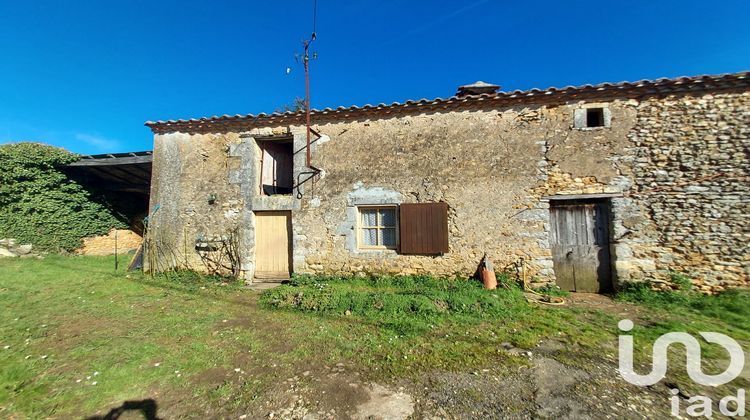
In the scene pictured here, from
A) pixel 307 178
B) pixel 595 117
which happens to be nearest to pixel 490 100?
pixel 595 117

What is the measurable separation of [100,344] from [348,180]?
15.6 feet

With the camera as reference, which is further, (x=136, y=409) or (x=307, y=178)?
(x=307, y=178)

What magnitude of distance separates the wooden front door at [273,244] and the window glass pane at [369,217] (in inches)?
73.4

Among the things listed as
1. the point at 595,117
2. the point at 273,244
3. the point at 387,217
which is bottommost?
the point at 273,244

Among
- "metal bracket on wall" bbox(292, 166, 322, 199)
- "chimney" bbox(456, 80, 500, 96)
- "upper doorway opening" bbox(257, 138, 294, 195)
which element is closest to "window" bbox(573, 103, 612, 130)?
"chimney" bbox(456, 80, 500, 96)

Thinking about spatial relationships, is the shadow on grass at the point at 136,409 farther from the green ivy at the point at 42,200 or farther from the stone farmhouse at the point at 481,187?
the green ivy at the point at 42,200

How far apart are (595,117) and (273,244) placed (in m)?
7.67

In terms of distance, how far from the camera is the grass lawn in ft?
8.61

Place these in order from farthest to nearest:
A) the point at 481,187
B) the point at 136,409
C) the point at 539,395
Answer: the point at 481,187 → the point at 539,395 → the point at 136,409

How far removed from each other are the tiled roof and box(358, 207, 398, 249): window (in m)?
2.20

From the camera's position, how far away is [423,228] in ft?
20.3

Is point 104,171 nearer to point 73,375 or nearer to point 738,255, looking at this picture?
point 73,375

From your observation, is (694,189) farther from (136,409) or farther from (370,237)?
(136,409)

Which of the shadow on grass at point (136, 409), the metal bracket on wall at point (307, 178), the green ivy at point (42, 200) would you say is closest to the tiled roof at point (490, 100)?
the metal bracket on wall at point (307, 178)
